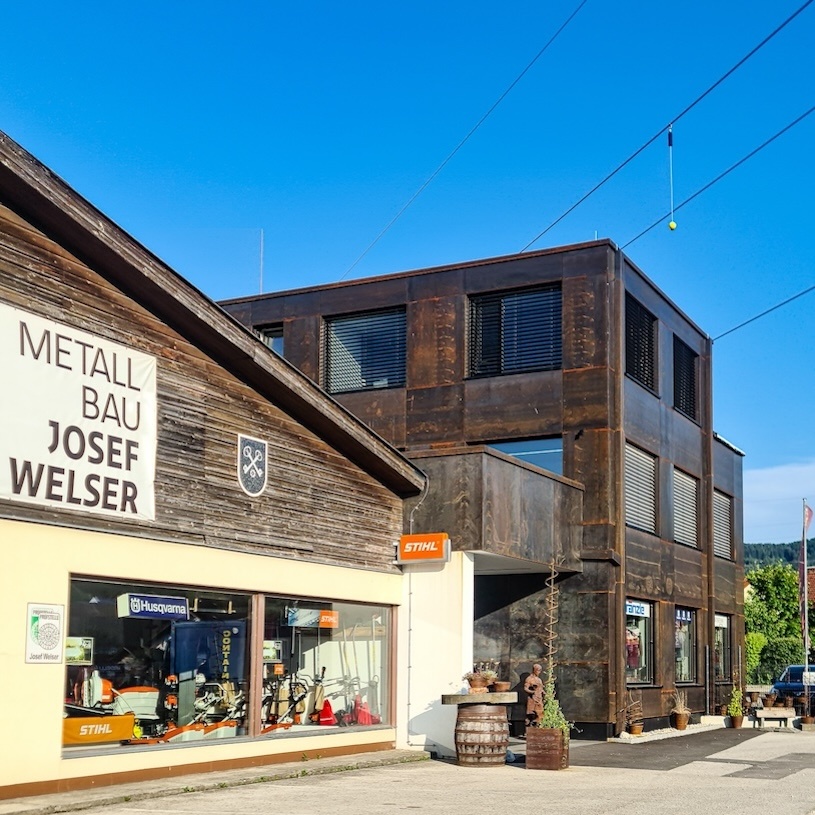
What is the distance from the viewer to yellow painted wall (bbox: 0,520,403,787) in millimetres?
13664

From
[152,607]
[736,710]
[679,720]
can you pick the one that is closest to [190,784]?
[152,607]

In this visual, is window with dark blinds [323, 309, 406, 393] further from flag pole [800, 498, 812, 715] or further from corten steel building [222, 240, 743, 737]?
flag pole [800, 498, 812, 715]

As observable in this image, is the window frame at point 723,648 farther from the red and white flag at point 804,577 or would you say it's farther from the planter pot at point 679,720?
the red and white flag at point 804,577

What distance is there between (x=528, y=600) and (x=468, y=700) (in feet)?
22.5

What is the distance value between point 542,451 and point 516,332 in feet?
8.77

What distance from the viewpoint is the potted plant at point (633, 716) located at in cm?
2544

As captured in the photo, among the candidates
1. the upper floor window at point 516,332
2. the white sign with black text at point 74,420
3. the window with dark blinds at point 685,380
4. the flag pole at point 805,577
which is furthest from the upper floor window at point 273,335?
the flag pole at point 805,577

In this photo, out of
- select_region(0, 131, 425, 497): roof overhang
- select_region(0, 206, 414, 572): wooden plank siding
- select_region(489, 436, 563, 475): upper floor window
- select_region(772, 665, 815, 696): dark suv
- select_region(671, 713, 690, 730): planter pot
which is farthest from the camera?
select_region(772, 665, 815, 696): dark suv

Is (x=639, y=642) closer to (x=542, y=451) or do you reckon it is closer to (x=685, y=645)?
(x=685, y=645)

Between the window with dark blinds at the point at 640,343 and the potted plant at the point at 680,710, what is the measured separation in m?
7.34

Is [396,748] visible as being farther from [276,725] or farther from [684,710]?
[684,710]

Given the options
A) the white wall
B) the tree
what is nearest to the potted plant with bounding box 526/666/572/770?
the white wall

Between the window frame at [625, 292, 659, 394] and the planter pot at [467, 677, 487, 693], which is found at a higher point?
the window frame at [625, 292, 659, 394]

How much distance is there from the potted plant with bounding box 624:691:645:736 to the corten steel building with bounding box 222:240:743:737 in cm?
26
